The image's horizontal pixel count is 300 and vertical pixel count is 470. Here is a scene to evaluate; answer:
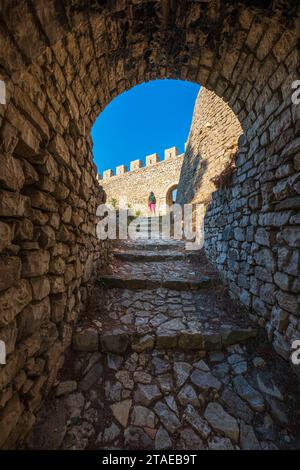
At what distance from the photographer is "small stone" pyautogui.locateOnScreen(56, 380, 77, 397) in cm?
181

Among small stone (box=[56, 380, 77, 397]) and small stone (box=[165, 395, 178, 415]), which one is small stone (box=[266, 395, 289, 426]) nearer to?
small stone (box=[165, 395, 178, 415])

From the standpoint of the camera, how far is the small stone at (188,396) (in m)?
1.82

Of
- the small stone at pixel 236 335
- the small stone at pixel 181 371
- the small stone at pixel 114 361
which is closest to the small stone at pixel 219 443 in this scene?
the small stone at pixel 181 371

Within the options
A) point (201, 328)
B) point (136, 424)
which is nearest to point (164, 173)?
point (201, 328)

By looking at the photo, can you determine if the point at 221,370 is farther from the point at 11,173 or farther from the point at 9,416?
the point at 11,173

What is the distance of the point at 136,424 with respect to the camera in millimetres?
1636

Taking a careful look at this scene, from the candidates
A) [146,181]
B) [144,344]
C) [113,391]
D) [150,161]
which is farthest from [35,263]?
[150,161]

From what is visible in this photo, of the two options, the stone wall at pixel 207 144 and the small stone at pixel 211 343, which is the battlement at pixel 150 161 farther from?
the small stone at pixel 211 343

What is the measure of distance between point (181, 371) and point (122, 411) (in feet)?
2.34

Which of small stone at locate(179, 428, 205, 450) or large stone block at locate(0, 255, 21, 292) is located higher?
large stone block at locate(0, 255, 21, 292)

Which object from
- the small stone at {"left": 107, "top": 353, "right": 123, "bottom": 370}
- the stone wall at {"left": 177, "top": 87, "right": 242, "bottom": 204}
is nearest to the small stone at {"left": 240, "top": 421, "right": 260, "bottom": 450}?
the small stone at {"left": 107, "top": 353, "right": 123, "bottom": 370}

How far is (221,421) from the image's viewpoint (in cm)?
168

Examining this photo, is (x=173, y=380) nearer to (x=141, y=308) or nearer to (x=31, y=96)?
(x=141, y=308)

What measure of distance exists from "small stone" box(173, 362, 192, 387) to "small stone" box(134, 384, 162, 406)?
Result: 9.5 inches
